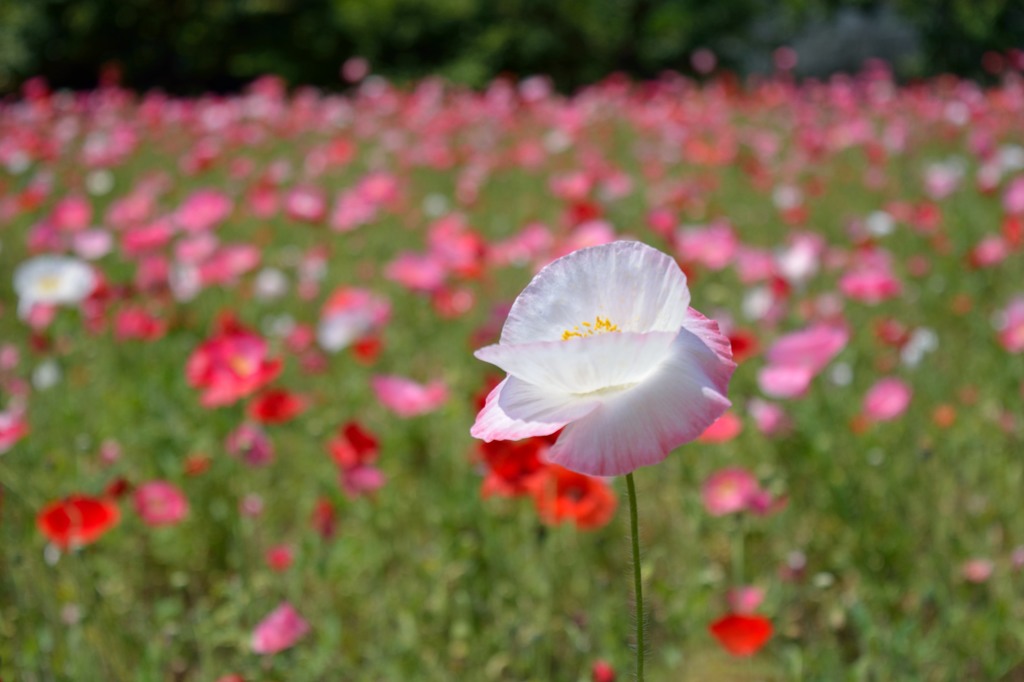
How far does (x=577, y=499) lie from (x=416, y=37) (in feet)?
31.7

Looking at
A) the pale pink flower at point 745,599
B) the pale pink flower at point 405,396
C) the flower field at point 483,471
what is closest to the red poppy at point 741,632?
the flower field at point 483,471

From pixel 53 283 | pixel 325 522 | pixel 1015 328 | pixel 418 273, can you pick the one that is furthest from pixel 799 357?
pixel 53 283

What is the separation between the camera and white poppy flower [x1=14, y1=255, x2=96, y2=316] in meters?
2.08

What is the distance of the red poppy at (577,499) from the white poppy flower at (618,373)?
0.64m

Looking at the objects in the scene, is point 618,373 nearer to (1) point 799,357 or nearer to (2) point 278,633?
(2) point 278,633

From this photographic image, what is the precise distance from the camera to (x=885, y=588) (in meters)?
1.40

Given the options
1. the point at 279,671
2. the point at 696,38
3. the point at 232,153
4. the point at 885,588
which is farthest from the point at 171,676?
the point at 696,38

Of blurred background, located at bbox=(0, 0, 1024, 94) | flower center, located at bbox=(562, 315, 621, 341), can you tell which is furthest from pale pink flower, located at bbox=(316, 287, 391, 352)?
blurred background, located at bbox=(0, 0, 1024, 94)

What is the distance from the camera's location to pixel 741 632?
104 centimetres

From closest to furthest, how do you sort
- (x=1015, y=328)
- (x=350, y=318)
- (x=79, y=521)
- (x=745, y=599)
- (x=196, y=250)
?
(x=79, y=521), (x=745, y=599), (x=1015, y=328), (x=350, y=318), (x=196, y=250)

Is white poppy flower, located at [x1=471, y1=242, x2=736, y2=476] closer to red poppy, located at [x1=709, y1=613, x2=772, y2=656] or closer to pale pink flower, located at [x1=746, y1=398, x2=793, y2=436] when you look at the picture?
red poppy, located at [x1=709, y1=613, x2=772, y2=656]

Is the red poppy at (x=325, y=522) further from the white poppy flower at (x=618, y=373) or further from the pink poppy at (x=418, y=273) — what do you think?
the white poppy flower at (x=618, y=373)

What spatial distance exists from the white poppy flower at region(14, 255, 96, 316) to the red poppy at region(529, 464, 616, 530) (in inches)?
50.1

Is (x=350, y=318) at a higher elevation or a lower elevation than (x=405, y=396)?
lower
